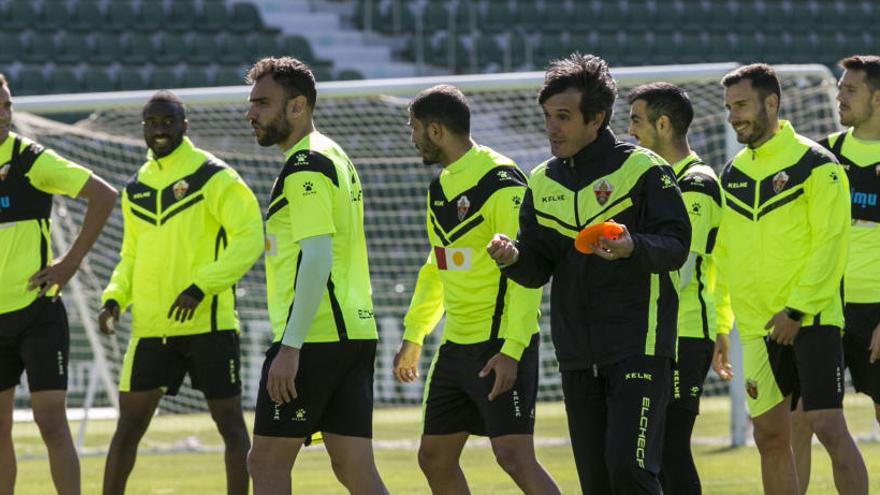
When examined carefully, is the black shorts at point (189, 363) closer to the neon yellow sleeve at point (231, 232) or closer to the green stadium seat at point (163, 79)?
the neon yellow sleeve at point (231, 232)

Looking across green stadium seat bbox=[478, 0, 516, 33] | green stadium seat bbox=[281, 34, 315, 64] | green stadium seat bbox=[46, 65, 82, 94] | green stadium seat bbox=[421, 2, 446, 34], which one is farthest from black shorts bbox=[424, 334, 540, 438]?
green stadium seat bbox=[478, 0, 516, 33]

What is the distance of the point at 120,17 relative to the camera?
22.8 metres

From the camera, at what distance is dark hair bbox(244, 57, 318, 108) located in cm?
547

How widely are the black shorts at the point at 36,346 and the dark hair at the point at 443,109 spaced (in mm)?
2284

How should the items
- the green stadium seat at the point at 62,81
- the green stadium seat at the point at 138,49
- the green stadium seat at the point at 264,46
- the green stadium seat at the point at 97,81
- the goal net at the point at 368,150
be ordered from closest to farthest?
the goal net at the point at 368,150 < the green stadium seat at the point at 62,81 < the green stadium seat at the point at 97,81 < the green stadium seat at the point at 138,49 < the green stadium seat at the point at 264,46

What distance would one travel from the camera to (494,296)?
6.11 meters

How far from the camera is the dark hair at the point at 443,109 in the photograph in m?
6.06

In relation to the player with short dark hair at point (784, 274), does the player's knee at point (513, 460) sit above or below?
below

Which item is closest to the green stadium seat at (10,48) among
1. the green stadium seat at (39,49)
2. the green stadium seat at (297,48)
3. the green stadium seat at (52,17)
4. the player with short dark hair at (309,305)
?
the green stadium seat at (39,49)

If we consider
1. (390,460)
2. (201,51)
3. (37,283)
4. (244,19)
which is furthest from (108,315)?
(244,19)

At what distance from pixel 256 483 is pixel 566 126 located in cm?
170

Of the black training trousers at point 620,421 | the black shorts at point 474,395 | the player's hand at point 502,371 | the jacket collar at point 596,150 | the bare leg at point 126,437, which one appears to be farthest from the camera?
the bare leg at point 126,437

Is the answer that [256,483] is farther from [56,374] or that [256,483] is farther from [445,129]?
[56,374]

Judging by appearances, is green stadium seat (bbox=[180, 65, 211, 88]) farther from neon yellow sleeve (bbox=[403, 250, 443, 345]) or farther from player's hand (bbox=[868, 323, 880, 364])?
player's hand (bbox=[868, 323, 880, 364])
